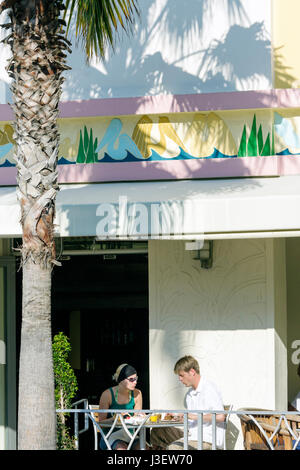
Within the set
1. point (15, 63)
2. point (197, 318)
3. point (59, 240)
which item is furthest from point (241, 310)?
point (15, 63)

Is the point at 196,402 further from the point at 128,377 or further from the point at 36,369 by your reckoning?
the point at 36,369

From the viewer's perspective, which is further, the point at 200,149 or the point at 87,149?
the point at 87,149

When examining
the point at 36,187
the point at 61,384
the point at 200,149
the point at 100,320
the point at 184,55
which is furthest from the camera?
the point at 100,320

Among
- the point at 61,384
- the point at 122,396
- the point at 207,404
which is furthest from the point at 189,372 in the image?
the point at 61,384

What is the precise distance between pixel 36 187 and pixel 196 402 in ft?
11.1

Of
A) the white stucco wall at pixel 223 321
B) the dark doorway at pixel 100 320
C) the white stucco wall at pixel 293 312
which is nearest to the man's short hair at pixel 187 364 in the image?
the white stucco wall at pixel 223 321

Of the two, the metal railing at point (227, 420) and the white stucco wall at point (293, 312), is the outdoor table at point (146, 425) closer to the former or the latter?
the metal railing at point (227, 420)

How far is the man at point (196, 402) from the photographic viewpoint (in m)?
9.30

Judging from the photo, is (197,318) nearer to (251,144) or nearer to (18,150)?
(251,144)

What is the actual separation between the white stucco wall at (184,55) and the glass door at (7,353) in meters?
2.53

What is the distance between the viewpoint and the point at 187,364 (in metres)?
9.66

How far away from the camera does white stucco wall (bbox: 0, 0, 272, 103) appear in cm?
1081

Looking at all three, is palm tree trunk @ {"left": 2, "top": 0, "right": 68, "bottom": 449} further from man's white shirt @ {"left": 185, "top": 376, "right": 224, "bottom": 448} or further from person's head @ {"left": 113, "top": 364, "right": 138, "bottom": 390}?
person's head @ {"left": 113, "top": 364, "right": 138, "bottom": 390}

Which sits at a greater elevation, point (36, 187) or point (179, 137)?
point (179, 137)
